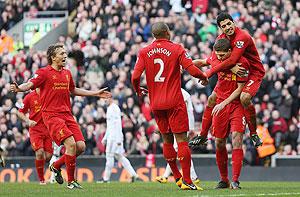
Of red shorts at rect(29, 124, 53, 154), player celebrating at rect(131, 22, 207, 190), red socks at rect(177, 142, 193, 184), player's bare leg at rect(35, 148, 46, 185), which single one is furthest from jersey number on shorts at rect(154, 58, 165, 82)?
player's bare leg at rect(35, 148, 46, 185)

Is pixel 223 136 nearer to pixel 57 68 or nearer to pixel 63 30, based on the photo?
pixel 57 68

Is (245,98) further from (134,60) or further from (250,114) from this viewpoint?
(134,60)

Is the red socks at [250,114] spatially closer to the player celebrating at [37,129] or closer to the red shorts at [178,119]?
the red shorts at [178,119]

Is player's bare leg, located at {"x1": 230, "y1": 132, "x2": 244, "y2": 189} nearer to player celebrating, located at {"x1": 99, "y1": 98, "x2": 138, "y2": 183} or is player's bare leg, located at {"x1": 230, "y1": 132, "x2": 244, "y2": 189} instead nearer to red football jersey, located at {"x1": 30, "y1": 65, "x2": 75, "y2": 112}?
red football jersey, located at {"x1": 30, "y1": 65, "x2": 75, "y2": 112}

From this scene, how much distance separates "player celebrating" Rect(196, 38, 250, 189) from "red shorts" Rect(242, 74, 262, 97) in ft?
0.24

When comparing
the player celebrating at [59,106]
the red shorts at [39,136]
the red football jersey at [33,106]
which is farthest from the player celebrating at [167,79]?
the red shorts at [39,136]

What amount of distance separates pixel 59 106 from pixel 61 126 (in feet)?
1.47

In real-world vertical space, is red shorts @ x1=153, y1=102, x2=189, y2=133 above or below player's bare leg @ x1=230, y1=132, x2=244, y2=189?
above

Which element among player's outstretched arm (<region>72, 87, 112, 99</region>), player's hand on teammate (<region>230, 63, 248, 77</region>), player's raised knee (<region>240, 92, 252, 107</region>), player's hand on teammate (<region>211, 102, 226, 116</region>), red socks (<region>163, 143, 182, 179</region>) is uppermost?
player's hand on teammate (<region>230, 63, 248, 77</region>)

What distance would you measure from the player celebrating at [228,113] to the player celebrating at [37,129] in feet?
19.9

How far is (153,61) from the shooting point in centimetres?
1878

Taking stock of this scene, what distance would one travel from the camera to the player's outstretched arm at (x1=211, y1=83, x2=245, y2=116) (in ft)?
62.2

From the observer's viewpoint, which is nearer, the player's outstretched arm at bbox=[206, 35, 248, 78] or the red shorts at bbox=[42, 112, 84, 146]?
the player's outstretched arm at bbox=[206, 35, 248, 78]

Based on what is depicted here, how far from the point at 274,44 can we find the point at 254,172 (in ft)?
→ 16.9
